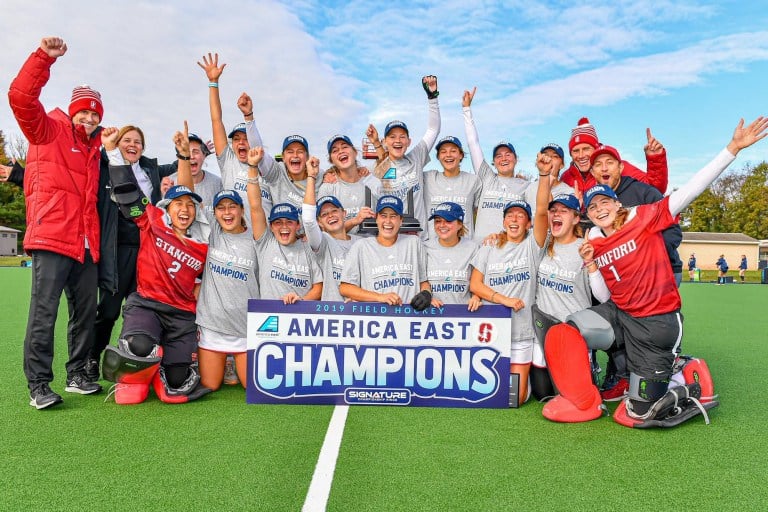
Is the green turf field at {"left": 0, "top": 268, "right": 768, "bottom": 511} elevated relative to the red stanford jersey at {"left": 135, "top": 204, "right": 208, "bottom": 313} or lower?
lower

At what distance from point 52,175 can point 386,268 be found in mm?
2855

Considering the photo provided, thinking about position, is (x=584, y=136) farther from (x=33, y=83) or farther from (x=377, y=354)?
(x=33, y=83)

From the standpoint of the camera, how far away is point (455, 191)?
581 centimetres

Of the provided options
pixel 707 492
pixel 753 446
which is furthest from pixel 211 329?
pixel 753 446

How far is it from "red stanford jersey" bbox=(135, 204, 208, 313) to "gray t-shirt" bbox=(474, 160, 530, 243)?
9.72ft

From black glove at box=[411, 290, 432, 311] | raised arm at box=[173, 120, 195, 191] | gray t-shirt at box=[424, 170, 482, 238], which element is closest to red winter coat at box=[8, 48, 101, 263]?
raised arm at box=[173, 120, 195, 191]

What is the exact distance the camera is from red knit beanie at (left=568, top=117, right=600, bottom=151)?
548 cm

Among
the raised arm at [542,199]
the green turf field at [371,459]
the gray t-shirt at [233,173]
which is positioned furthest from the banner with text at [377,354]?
the gray t-shirt at [233,173]

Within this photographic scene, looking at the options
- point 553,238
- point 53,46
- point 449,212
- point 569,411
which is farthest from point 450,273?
point 53,46

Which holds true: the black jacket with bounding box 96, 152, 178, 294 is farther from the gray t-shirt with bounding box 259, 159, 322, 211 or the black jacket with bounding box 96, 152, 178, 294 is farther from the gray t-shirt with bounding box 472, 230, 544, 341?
the gray t-shirt with bounding box 472, 230, 544, 341

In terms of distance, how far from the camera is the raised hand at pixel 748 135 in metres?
3.86

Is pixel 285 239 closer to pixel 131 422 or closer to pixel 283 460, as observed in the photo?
pixel 131 422

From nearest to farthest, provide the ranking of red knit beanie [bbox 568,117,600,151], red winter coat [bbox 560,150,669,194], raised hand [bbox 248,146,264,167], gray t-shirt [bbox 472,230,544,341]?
gray t-shirt [bbox 472,230,544,341], raised hand [bbox 248,146,264,167], red winter coat [bbox 560,150,669,194], red knit beanie [bbox 568,117,600,151]

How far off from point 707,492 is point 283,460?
241cm
